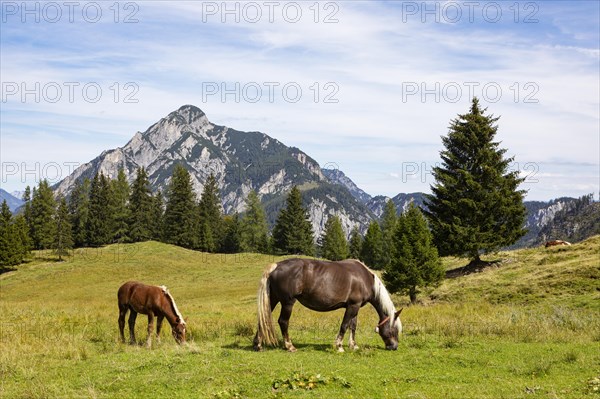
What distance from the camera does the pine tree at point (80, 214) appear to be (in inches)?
3533

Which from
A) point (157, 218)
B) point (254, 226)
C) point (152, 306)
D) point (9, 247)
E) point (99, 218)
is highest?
point (157, 218)

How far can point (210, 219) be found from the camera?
95.4 m

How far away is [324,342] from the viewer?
1393cm

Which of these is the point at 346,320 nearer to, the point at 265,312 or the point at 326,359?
the point at 326,359

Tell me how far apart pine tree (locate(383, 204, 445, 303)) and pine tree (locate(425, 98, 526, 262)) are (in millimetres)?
8188

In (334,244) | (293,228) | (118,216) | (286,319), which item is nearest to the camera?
(286,319)

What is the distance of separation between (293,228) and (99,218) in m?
37.4

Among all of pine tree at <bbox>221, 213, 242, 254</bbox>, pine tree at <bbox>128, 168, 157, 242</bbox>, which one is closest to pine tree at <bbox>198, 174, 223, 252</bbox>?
pine tree at <bbox>221, 213, 242, 254</bbox>

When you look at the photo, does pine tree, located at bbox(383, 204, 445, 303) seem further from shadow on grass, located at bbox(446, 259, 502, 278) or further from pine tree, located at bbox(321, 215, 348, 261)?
pine tree, located at bbox(321, 215, 348, 261)

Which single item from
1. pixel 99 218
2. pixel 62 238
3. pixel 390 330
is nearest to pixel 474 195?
pixel 390 330

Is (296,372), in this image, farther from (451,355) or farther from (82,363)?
(82,363)

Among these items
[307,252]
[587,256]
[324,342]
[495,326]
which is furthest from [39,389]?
[307,252]

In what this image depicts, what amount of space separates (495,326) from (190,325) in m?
10.8

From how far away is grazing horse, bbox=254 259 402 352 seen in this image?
1216cm
